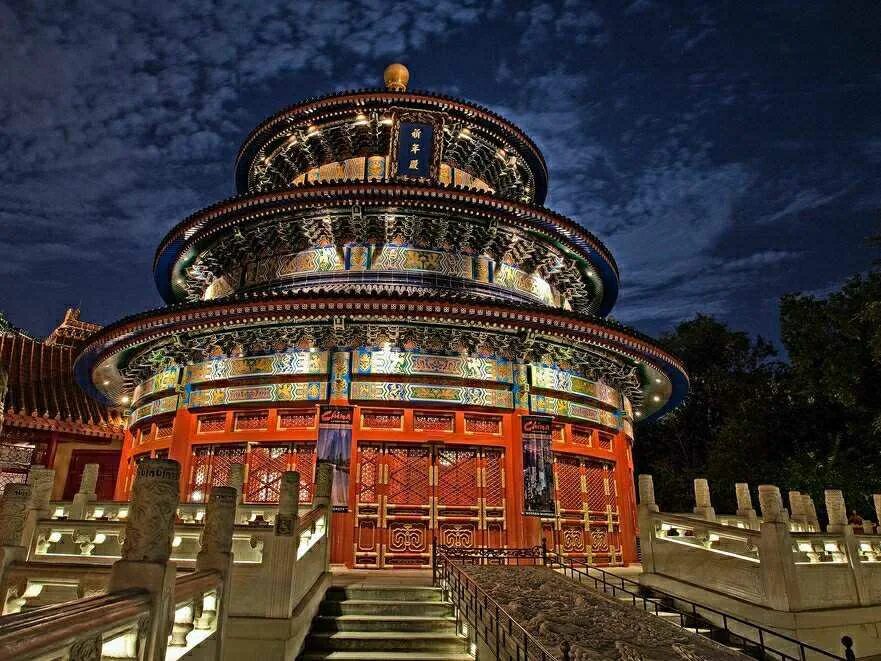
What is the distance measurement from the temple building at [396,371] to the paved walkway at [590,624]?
14.1ft

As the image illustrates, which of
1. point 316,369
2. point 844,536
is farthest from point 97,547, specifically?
point 844,536

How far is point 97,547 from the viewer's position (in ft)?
34.5

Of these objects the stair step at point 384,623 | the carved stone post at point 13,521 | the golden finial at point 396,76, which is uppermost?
the golden finial at point 396,76

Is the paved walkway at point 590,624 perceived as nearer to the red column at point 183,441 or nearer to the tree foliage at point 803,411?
the red column at point 183,441

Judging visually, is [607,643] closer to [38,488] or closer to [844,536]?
[844,536]

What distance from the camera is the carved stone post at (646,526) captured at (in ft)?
44.0

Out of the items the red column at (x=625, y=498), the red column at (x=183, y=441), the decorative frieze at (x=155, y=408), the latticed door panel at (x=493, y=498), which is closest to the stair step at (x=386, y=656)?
the latticed door panel at (x=493, y=498)

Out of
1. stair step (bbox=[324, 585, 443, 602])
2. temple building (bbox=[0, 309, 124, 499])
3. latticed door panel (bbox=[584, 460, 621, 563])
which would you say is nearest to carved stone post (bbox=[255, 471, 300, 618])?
stair step (bbox=[324, 585, 443, 602])

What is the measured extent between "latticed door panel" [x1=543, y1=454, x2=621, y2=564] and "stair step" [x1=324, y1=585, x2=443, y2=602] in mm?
6049

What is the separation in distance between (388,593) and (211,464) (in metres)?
7.84

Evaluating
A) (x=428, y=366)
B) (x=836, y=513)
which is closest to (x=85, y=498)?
(x=428, y=366)

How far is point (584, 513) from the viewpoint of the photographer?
55.9 feet

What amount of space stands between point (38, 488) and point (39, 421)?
603 inches

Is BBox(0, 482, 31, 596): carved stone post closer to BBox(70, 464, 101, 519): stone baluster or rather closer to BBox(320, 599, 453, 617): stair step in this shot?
BBox(320, 599, 453, 617): stair step
